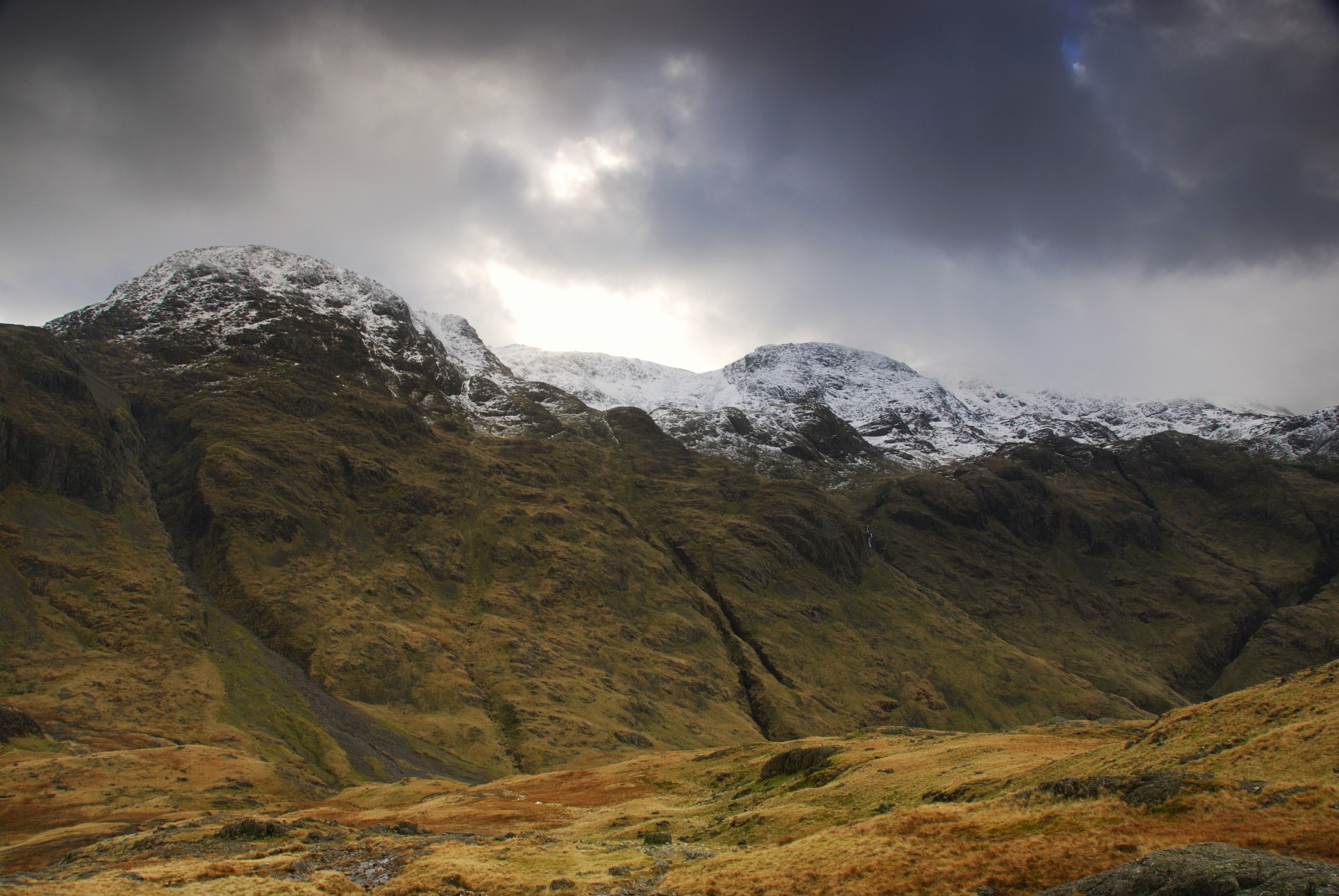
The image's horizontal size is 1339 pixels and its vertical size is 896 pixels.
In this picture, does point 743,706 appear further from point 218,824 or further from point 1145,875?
point 1145,875

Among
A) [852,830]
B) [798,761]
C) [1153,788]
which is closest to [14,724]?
[798,761]

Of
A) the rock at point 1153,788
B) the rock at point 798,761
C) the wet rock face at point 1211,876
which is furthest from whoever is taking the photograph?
the rock at point 798,761

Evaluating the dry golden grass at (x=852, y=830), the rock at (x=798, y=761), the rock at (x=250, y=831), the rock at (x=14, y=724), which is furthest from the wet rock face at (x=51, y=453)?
the rock at (x=798, y=761)

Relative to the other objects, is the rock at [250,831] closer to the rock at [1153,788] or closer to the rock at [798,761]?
the rock at [798,761]

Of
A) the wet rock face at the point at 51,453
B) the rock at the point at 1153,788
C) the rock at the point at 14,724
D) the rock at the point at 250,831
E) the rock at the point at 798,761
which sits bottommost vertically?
the rock at the point at 798,761

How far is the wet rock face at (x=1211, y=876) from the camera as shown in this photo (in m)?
21.5

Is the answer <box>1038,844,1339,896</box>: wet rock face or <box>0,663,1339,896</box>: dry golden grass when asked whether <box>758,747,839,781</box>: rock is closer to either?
<box>0,663,1339,896</box>: dry golden grass

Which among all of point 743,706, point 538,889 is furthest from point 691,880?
point 743,706

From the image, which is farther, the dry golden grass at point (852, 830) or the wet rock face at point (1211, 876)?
the dry golden grass at point (852, 830)

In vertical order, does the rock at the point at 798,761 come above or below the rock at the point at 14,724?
below

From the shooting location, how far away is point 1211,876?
75.6ft

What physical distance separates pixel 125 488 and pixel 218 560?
111ft

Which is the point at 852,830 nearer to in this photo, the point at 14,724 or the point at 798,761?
the point at 798,761

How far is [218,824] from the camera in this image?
58750mm
